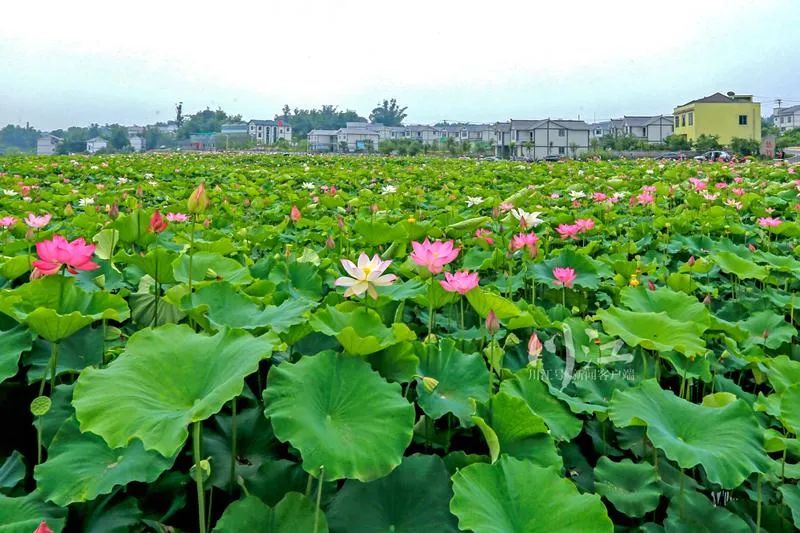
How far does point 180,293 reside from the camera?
3.11 ft

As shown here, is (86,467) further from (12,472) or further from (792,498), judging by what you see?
(792,498)

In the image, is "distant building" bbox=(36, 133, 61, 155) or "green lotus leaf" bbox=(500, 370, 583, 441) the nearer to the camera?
"green lotus leaf" bbox=(500, 370, 583, 441)

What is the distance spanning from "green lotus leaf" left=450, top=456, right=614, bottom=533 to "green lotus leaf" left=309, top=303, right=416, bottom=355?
0.60 feet

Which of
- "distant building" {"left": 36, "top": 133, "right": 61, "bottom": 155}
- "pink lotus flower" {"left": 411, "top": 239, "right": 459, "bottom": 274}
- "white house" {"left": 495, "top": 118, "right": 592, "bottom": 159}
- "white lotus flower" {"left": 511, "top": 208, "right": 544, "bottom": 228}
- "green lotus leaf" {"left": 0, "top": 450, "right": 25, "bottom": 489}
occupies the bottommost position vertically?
"green lotus leaf" {"left": 0, "top": 450, "right": 25, "bottom": 489}

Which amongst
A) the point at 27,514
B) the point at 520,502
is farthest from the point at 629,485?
the point at 27,514

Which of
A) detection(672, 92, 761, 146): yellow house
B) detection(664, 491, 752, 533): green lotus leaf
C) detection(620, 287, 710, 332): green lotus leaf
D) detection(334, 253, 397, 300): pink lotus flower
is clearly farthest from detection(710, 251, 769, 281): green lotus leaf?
detection(672, 92, 761, 146): yellow house

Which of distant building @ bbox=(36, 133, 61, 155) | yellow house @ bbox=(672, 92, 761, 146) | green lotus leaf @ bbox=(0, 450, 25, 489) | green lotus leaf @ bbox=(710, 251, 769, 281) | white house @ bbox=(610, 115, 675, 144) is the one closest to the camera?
green lotus leaf @ bbox=(0, 450, 25, 489)

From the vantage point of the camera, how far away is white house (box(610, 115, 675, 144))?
43.8 m

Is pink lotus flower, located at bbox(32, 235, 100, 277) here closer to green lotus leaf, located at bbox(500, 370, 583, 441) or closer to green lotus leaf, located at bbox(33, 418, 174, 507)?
green lotus leaf, located at bbox(33, 418, 174, 507)

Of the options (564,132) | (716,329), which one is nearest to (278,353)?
(716,329)

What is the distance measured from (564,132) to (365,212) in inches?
1493

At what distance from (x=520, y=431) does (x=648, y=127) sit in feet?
161

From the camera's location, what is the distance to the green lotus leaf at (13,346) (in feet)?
2.41

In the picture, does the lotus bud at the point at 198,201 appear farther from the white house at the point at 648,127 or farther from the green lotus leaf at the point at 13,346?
the white house at the point at 648,127
